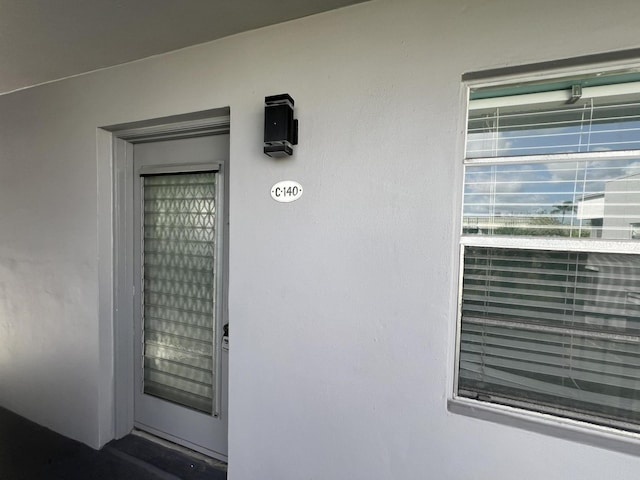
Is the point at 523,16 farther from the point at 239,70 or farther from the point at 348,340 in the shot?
the point at 348,340

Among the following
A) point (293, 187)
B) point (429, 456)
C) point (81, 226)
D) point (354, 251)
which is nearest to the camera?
point (429, 456)

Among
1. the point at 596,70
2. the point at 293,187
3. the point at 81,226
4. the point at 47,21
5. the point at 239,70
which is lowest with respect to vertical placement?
the point at 81,226

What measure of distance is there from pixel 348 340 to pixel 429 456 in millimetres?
641

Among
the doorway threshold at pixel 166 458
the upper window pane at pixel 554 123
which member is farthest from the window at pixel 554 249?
the doorway threshold at pixel 166 458

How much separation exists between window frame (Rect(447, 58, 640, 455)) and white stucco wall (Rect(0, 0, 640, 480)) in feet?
0.12

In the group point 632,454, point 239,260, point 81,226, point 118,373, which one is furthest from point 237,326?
point 632,454

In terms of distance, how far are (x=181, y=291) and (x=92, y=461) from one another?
1397mm

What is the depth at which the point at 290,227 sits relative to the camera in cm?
167

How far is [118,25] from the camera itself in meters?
1.69

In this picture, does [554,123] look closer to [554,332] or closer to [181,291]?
[554,332]

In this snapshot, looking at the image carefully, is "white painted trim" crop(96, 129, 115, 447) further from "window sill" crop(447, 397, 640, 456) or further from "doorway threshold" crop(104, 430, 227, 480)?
"window sill" crop(447, 397, 640, 456)

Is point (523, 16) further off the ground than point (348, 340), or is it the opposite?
point (523, 16)

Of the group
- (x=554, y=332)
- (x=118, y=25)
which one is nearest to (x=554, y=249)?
(x=554, y=332)

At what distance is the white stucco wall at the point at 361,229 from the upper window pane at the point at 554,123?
0.54 feet
